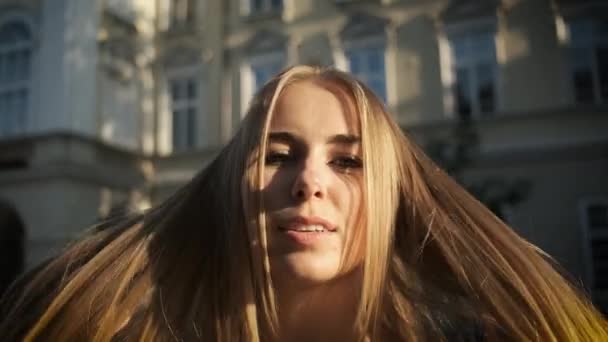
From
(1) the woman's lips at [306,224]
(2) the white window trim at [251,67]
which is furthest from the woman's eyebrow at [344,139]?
(2) the white window trim at [251,67]

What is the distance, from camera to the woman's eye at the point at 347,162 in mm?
1436

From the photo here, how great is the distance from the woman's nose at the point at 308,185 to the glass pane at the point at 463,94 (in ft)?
30.1

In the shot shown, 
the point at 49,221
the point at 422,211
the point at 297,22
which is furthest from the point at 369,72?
the point at 422,211

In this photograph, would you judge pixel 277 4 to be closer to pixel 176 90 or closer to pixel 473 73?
pixel 176 90

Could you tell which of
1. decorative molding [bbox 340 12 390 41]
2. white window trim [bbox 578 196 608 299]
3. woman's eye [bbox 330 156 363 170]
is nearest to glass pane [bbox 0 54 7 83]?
decorative molding [bbox 340 12 390 41]

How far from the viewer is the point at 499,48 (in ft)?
32.2

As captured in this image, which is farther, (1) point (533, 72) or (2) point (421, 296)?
(1) point (533, 72)

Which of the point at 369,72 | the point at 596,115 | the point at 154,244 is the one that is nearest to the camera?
the point at 154,244

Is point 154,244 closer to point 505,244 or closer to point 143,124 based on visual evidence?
point 505,244

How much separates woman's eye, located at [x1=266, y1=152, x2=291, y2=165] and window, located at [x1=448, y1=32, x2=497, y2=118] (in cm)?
907

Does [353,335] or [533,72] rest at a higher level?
[533,72]

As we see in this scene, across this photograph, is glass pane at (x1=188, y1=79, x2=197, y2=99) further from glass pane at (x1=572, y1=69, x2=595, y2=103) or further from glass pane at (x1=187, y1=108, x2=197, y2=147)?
glass pane at (x1=572, y1=69, x2=595, y2=103)

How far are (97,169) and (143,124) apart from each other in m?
1.82

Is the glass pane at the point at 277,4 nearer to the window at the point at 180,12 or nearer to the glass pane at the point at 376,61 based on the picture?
the window at the point at 180,12
